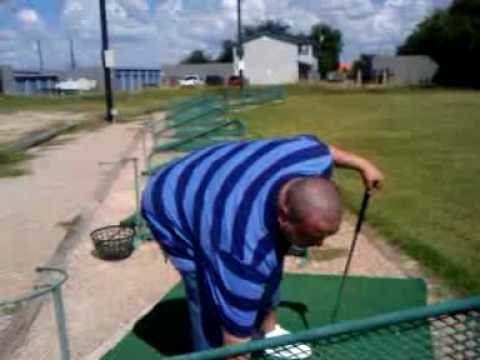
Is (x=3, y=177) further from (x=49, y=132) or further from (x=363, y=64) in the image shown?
(x=363, y=64)

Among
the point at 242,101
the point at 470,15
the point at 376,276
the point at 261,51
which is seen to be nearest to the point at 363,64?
the point at 261,51

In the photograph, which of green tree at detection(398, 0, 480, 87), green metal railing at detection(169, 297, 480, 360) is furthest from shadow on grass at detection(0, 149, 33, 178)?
green tree at detection(398, 0, 480, 87)

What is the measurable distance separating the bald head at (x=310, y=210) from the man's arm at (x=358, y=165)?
0.98m

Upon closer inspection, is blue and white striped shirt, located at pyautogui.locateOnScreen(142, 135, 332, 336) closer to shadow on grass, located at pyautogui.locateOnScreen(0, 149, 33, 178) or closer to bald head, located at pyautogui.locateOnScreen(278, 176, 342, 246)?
bald head, located at pyautogui.locateOnScreen(278, 176, 342, 246)

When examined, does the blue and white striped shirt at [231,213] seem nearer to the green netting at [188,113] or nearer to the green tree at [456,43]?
the green netting at [188,113]

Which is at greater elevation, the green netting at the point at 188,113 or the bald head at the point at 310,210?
the bald head at the point at 310,210

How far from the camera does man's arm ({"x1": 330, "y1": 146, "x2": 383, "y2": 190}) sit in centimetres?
345

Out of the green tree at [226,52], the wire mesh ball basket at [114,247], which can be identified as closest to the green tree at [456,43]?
the green tree at [226,52]

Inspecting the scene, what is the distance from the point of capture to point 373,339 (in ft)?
7.34

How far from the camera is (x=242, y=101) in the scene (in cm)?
3231

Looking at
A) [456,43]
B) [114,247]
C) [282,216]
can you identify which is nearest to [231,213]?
[282,216]

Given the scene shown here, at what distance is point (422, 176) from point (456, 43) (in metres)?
46.8

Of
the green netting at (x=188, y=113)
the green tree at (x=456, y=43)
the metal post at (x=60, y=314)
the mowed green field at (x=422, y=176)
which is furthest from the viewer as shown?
the green tree at (x=456, y=43)

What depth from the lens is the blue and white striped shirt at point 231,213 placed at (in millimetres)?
2564
